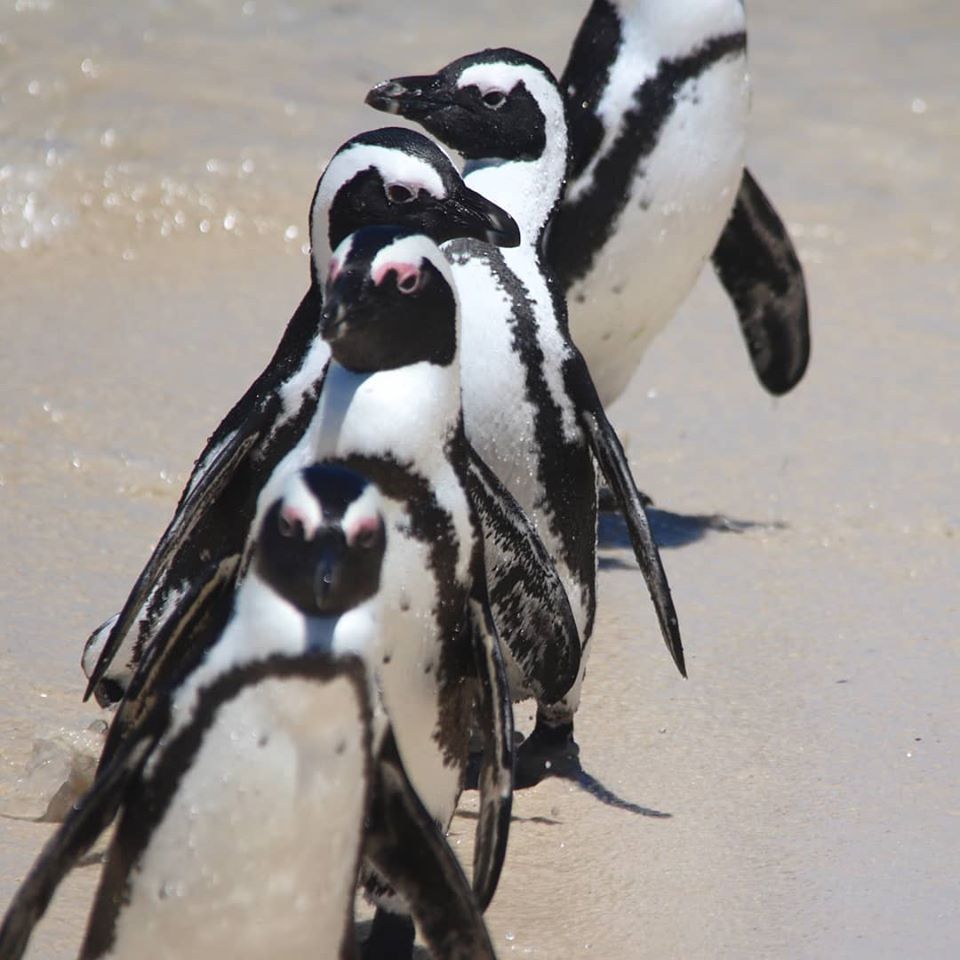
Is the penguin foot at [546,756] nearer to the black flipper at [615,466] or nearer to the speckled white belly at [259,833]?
the black flipper at [615,466]

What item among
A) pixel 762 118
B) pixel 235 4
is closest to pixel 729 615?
pixel 762 118

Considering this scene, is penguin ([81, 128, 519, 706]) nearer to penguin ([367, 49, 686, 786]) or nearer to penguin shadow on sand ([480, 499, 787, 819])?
penguin ([367, 49, 686, 786])

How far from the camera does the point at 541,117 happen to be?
377cm

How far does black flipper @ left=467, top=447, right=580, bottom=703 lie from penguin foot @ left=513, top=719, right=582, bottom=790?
10.8 inches

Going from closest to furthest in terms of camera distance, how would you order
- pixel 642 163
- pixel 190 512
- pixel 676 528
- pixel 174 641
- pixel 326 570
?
pixel 326 570, pixel 174 641, pixel 190 512, pixel 642 163, pixel 676 528

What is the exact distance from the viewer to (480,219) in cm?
323

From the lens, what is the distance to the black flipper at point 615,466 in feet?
11.2

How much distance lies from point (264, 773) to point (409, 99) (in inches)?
71.1

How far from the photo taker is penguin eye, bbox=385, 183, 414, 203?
10.4 ft

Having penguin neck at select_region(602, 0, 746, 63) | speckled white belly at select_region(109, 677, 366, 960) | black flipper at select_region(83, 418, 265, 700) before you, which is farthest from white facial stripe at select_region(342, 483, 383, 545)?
penguin neck at select_region(602, 0, 746, 63)

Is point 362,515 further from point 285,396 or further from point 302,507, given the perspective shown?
point 285,396

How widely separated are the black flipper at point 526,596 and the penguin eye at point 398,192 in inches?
16.2

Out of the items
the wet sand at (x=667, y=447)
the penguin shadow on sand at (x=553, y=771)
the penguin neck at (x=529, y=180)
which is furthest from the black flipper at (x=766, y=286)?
the penguin shadow on sand at (x=553, y=771)

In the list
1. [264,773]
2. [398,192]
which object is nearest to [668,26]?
[398,192]
